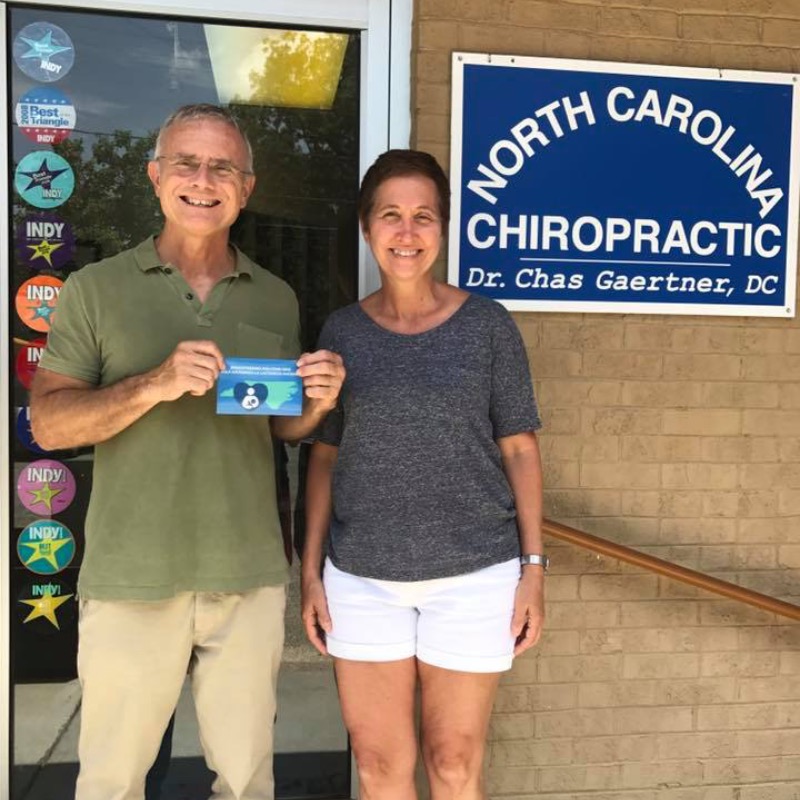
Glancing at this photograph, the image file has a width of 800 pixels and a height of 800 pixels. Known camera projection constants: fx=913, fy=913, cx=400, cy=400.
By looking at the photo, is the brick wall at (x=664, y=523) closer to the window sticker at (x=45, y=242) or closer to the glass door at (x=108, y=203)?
the glass door at (x=108, y=203)

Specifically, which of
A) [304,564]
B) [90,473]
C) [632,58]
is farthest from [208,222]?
[632,58]

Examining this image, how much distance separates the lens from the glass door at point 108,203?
275 cm

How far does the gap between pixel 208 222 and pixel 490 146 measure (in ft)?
3.60

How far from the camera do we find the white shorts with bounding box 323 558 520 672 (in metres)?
2.12

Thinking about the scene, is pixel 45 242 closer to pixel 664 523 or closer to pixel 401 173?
pixel 401 173

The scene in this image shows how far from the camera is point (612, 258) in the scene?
9.55 ft

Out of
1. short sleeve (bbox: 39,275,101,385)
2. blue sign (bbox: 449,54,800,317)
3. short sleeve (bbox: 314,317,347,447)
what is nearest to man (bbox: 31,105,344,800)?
short sleeve (bbox: 39,275,101,385)

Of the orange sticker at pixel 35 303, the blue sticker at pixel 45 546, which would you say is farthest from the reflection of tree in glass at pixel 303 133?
the blue sticker at pixel 45 546

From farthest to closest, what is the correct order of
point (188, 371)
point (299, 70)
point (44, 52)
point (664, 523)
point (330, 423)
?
point (664, 523) < point (299, 70) < point (44, 52) < point (330, 423) < point (188, 371)

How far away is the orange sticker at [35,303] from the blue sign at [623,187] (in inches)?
48.7

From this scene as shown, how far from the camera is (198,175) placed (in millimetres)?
2059

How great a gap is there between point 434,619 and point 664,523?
46.8 inches

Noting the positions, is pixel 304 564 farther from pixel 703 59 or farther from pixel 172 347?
pixel 703 59

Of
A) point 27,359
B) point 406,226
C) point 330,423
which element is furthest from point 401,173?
point 27,359
